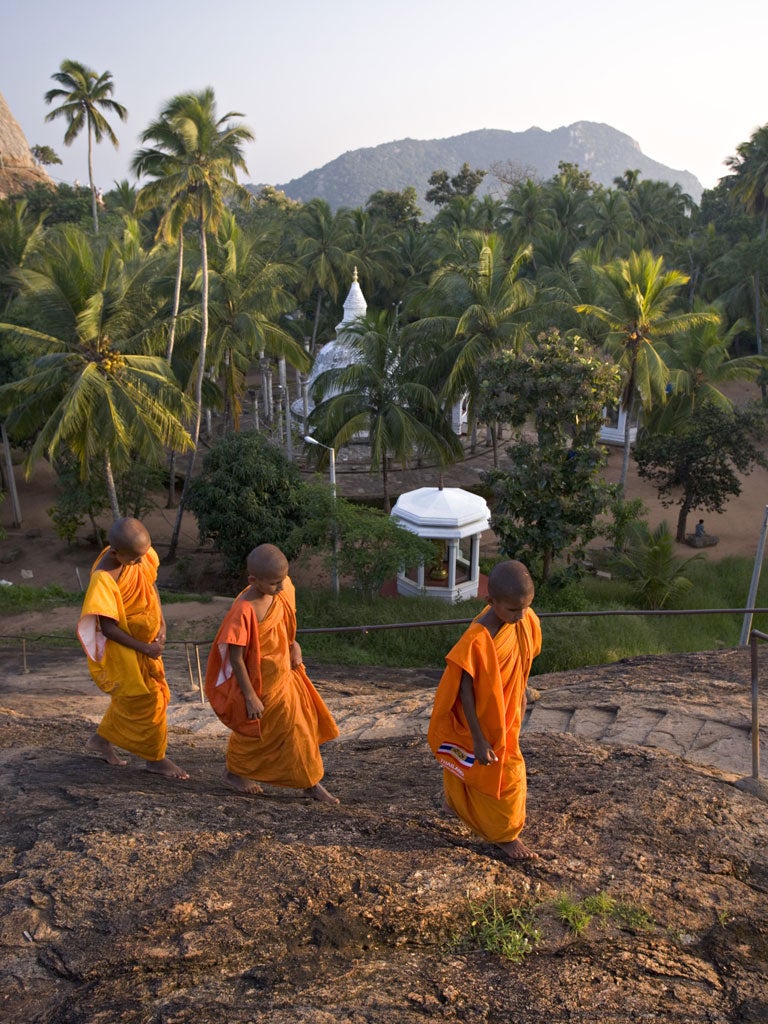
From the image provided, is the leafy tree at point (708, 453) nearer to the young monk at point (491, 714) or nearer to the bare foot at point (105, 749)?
the young monk at point (491, 714)

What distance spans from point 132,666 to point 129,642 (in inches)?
6.4

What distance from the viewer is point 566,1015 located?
2.77m

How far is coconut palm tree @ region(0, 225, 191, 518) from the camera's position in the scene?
1416 centimetres

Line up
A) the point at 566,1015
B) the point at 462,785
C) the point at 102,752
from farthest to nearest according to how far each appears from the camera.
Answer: the point at 102,752
the point at 462,785
the point at 566,1015

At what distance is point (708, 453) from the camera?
19.8 meters

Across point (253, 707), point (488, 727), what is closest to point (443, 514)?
point (253, 707)

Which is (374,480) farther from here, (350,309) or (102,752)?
(102,752)

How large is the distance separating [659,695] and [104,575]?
458cm

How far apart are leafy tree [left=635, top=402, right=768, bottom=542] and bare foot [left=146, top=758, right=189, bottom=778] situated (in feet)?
57.8

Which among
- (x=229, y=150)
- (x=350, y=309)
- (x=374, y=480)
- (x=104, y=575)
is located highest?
(x=229, y=150)

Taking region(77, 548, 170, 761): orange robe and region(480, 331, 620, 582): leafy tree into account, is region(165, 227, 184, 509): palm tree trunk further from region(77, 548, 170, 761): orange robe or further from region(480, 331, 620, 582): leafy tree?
region(77, 548, 170, 761): orange robe

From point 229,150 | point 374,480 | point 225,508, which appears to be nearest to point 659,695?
point 225,508

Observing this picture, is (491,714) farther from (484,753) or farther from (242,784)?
(242,784)

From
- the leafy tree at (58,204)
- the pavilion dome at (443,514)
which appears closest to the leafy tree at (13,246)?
the pavilion dome at (443,514)
